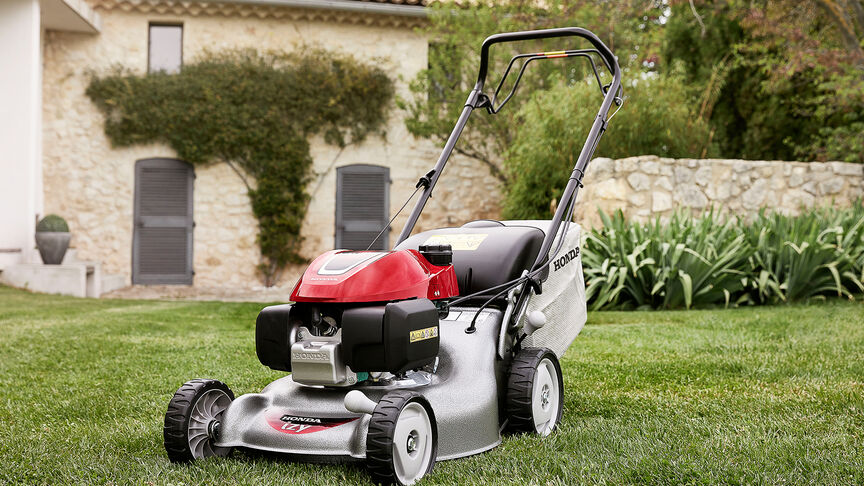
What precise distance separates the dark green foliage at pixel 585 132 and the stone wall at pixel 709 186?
1.99 feet

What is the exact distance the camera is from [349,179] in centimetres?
1312

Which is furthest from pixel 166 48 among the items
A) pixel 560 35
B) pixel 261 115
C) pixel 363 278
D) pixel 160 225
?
pixel 363 278

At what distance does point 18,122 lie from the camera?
35.1 feet

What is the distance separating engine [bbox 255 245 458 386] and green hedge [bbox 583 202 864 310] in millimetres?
5102

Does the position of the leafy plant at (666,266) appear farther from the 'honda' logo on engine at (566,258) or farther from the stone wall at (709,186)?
the 'honda' logo on engine at (566,258)

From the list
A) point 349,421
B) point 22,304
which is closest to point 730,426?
point 349,421

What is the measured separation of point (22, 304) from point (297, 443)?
6817mm

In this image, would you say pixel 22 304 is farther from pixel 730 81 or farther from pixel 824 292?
pixel 730 81

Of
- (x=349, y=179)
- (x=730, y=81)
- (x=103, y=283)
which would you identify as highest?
(x=730, y=81)

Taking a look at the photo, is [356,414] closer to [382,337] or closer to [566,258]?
[382,337]

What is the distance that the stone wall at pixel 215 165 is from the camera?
1245 centimetres

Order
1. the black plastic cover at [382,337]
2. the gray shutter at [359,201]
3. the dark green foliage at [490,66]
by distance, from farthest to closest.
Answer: the gray shutter at [359,201], the dark green foliage at [490,66], the black plastic cover at [382,337]

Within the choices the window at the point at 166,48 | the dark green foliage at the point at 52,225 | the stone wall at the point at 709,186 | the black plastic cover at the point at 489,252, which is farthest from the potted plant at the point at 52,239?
the black plastic cover at the point at 489,252

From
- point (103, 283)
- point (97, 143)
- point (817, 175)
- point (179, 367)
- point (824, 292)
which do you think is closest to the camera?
point (179, 367)
